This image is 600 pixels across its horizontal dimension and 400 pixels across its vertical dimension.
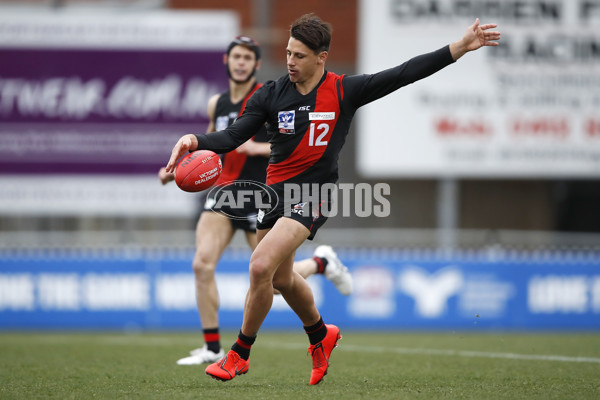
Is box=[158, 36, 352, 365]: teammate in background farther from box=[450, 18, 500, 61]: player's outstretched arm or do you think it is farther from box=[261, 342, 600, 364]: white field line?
box=[450, 18, 500, 61]: player's outstretched arm

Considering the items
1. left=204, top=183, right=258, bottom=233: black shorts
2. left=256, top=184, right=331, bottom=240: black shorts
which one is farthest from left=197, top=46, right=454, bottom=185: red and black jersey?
left=204, top=183, right=258, bottom=233: black shorts

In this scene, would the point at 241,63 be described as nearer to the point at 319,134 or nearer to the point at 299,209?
the point at 319,134

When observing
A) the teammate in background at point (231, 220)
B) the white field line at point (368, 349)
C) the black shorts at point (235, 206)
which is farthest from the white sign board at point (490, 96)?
the black shorts at point (235, 206)

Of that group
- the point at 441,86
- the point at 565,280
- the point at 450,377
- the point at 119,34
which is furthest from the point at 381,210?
the point at 450,377

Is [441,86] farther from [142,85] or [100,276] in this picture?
[100,276]

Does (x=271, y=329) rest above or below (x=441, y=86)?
below

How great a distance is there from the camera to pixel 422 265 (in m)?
12.1

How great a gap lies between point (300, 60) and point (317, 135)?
0.49m

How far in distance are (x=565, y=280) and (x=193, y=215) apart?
565 cm

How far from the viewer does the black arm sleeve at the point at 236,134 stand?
5645 millimetres

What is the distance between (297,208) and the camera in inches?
223

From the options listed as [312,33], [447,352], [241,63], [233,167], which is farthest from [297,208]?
[447,352]

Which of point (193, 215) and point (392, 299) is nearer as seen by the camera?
point (392, 299)

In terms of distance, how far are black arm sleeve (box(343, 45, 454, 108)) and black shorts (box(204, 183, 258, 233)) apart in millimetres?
1873
